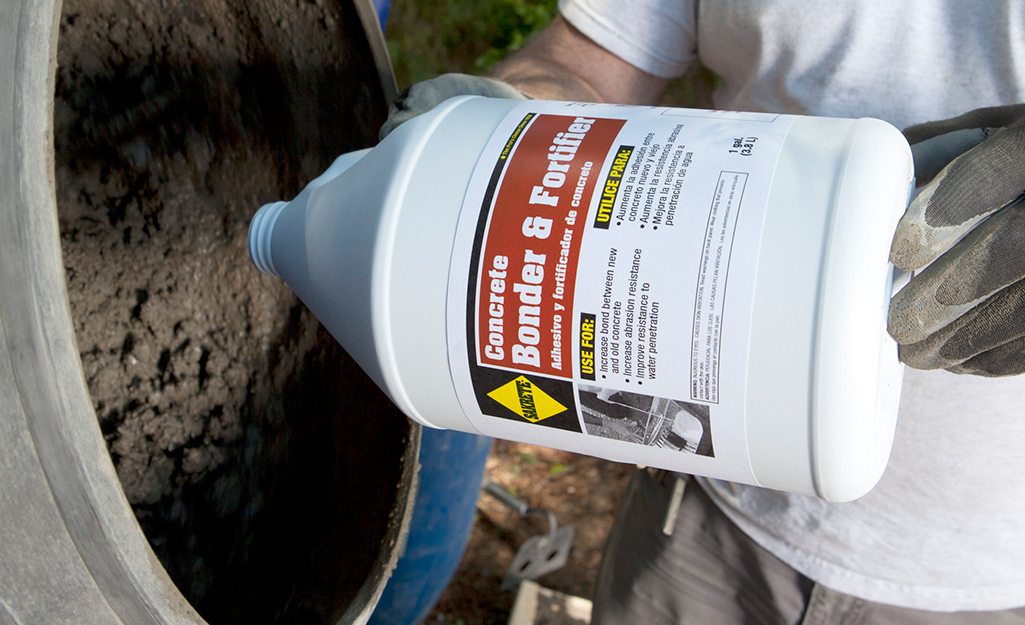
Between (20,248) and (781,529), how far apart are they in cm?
84

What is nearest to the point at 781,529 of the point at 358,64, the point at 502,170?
the point at 502,170

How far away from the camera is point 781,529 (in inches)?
34.2

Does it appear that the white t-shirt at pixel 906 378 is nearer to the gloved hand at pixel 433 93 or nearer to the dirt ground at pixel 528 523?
the gloved hand at pixel 433 93

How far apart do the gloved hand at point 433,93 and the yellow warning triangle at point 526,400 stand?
258 millimetres

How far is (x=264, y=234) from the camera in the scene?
64 cm

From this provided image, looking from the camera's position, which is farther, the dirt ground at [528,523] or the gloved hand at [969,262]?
the dirt ground at [528,523]

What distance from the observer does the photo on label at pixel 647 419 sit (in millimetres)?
487

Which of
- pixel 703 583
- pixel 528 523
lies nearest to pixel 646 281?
pixel 703 583

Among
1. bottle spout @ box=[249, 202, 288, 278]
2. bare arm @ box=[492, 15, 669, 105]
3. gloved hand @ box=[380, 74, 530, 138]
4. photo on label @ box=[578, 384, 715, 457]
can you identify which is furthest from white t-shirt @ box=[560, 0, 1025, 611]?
bottle spout @ box=[249, 202, 288, 278]

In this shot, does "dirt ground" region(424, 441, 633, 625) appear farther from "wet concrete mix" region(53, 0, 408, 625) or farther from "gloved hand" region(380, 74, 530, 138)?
"gloved hand" region(380, 74, 530, 138)

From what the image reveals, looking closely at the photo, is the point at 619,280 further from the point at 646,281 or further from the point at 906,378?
the point at 906,378

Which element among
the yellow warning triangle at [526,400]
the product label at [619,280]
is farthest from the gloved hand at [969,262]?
the yellow warning triangle at [526,400]

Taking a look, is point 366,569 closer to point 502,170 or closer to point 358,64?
point 502,170

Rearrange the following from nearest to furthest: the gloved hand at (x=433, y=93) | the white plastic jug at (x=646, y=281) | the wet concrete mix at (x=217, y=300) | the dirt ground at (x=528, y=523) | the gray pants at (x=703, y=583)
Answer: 1. the white plastic jug at (x=646, y=281)
2. the gloved hand at (x=433, y=93)
3. the wet concrete mix at (x=217, y=300)
4. the gray pants at (x=703, y=583)
5. the dirt ground at (x=528, y=523)
